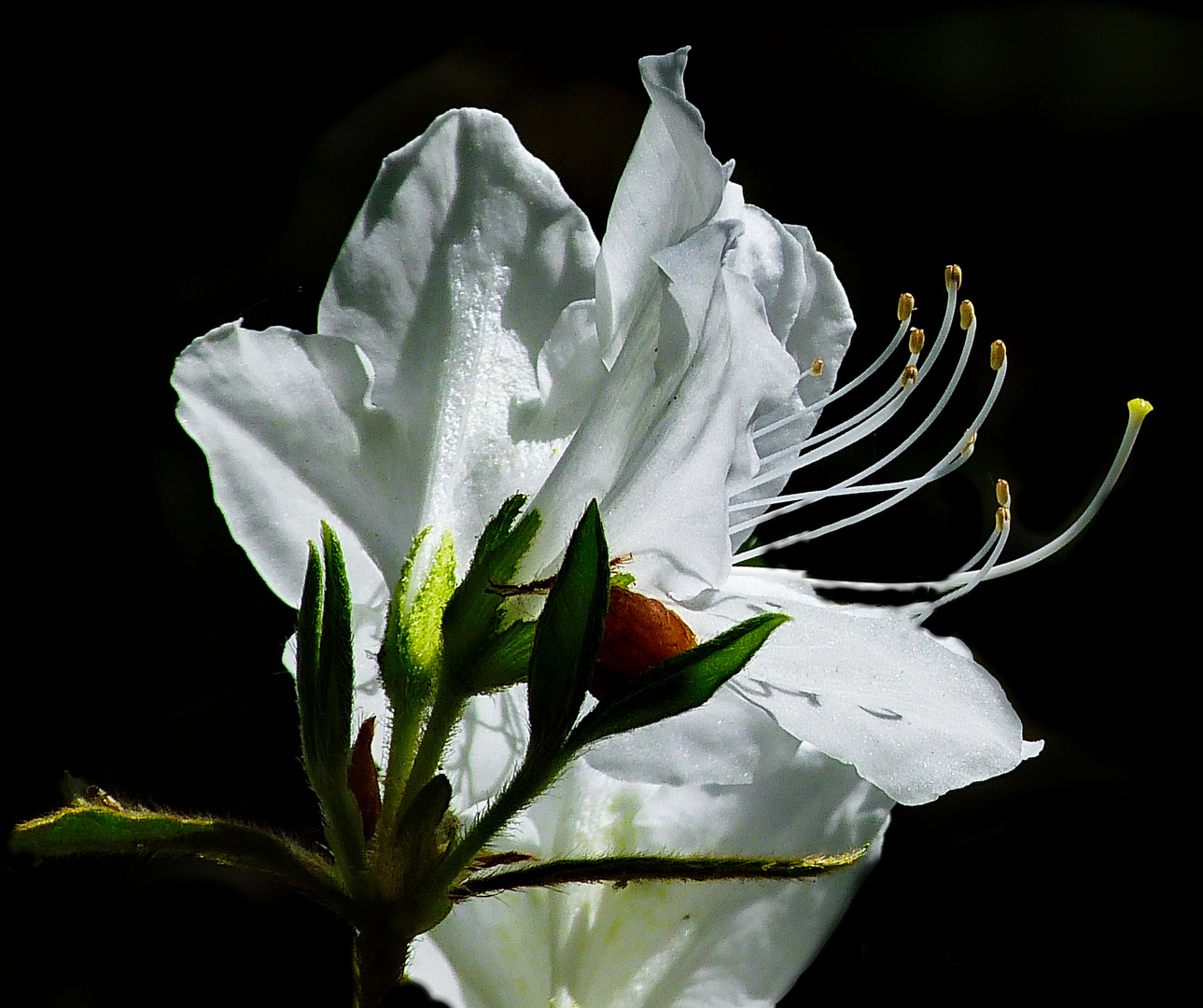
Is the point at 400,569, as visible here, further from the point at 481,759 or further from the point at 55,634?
the point at 55,634

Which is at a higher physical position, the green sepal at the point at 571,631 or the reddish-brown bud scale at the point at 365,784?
the green sepal at the point at 571,631

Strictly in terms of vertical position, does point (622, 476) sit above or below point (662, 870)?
above

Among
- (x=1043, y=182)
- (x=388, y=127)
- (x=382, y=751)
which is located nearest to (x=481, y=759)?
(x=382, y=751)

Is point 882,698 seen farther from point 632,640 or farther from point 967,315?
point 967,315

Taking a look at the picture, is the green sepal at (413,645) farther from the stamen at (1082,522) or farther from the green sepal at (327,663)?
the stamen at (1082,522)

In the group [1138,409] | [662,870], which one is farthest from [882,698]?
[1138,409]

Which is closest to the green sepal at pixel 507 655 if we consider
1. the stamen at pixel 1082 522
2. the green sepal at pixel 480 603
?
the green sepal at pixel 480 603
